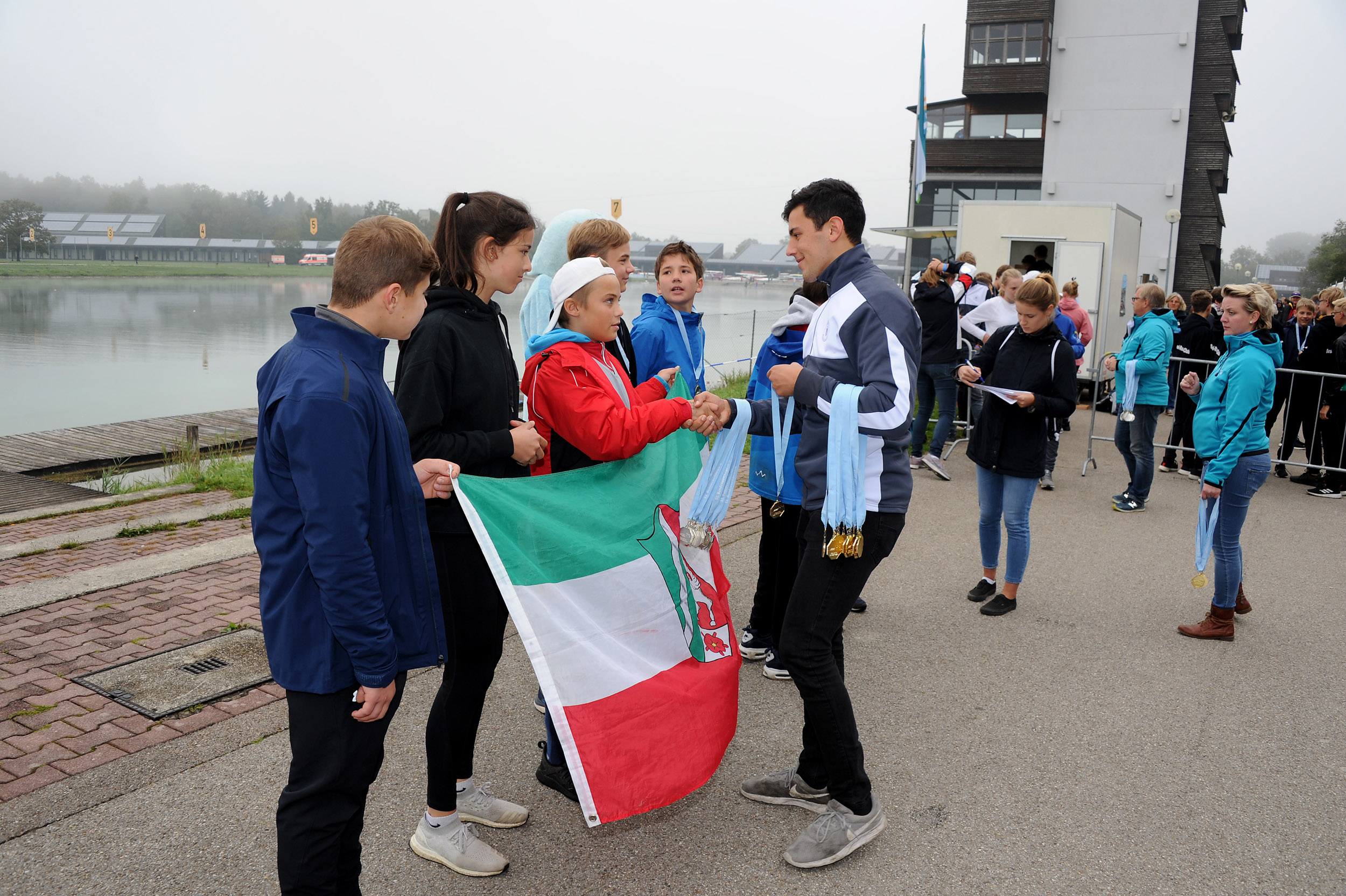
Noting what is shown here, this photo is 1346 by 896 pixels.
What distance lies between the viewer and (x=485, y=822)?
329 cm

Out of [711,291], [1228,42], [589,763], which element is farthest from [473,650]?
[1228,42]

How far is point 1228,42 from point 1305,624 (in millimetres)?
47412

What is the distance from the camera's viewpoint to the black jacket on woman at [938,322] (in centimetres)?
1058

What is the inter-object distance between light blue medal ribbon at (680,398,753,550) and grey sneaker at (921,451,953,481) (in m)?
7.02

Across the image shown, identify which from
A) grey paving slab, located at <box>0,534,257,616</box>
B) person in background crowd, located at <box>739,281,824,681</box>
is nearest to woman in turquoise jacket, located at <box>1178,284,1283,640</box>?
person in background crowd, located at <box>739,281,824,681</box>

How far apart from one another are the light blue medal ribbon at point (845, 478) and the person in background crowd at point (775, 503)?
1315 mm

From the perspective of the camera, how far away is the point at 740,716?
14.1 feet

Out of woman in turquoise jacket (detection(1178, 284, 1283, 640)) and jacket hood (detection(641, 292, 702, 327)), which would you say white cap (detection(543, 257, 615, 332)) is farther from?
woman in turquoise jacket (detection(1178, 284, 1283, 640))

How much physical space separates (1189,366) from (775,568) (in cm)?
883

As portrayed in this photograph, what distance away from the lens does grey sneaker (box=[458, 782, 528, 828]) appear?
328 cm

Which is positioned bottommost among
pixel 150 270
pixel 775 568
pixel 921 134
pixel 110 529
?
pixel 110 529

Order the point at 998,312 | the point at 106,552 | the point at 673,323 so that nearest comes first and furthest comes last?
the point at 673,323 → the point at 106,552 → the point at 998,312

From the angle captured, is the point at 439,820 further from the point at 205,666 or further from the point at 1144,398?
the point at 1144,398

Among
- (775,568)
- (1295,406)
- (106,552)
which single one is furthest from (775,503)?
(1295,406)
